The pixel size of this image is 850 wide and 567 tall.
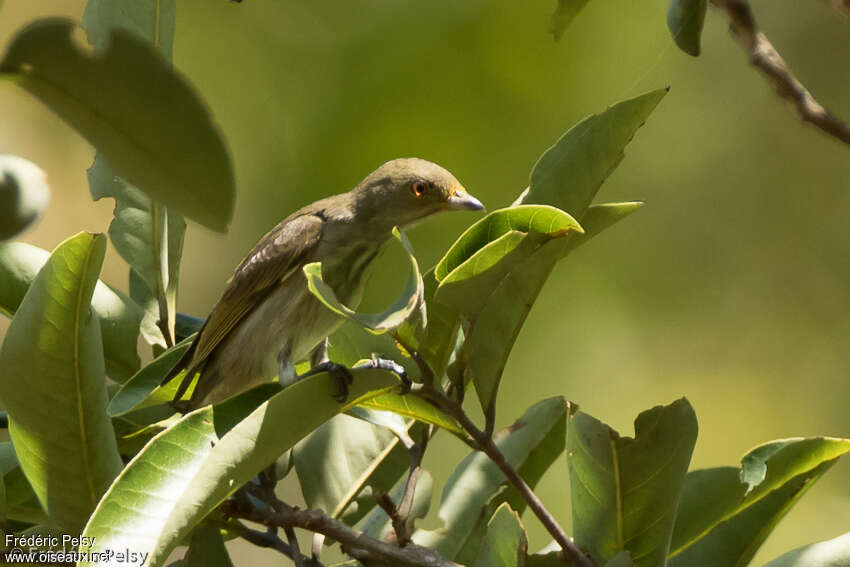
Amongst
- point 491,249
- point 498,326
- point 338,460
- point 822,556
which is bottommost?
point 822,556

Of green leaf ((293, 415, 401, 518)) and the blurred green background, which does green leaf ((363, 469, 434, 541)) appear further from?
the blurred green background

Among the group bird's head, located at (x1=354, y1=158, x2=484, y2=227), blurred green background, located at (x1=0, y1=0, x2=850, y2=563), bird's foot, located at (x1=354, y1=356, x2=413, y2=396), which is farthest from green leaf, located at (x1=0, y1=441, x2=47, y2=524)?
blurred green background, located at (x1=0, y1=0, x2=850, y2=563)

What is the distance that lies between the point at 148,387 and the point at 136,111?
105cm

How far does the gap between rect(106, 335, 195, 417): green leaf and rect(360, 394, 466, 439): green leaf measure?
0.37 meters

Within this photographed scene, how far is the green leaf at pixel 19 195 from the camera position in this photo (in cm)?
77

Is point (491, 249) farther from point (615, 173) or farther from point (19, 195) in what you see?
point (615, 173)

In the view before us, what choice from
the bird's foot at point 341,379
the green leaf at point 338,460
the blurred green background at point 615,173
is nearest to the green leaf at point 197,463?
the bird's foot at point 341,379

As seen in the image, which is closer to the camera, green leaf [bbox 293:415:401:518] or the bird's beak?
green leaf [bbox 293:415:401:518]

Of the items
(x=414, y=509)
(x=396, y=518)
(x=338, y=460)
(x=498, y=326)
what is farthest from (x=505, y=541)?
(x=338, y=460)

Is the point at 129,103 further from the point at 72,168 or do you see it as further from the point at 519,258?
the point at 72,168

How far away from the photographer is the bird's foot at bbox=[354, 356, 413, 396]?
1394 millimetres

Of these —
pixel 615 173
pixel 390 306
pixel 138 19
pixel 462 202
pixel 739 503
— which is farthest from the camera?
pixel 615 173

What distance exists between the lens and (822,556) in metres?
1.47

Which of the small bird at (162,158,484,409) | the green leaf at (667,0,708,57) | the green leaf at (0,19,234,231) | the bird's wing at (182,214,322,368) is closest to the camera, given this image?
the green leaf at (0,19,234,231)
